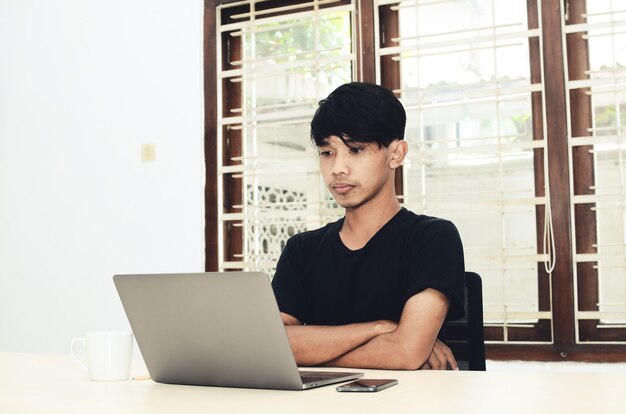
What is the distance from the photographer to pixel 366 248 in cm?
181

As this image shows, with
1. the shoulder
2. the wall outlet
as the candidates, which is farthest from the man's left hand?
the wall outlet

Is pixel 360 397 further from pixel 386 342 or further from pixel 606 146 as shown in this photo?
pixel 606 146

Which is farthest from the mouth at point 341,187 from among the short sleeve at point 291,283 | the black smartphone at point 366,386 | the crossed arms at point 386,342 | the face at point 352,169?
the black smartphone at point 366,386

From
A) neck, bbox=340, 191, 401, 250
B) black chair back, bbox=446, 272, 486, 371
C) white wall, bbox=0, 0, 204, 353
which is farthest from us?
white wall, bbox=0, 0, 204, 353

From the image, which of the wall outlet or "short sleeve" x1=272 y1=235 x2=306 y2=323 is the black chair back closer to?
"short sleeve" x1=272 y1=235 x2=306 y2=323

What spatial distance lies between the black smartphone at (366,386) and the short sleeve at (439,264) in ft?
1.78

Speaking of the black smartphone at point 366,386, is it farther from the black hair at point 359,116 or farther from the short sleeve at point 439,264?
the black hair at point 359,116

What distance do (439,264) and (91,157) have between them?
2333 mm

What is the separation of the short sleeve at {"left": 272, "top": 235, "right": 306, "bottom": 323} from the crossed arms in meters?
0.25

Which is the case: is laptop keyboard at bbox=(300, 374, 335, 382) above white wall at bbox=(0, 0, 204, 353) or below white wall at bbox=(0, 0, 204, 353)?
below

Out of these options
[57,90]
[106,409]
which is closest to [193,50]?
[57,90]

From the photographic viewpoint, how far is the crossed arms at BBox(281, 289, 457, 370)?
4.83ft

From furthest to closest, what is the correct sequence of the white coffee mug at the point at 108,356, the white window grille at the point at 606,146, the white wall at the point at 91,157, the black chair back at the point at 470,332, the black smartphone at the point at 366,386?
the white wall at the point at 91,157 < the white window grille at the point at 606,146 < the black chair back at the point at 470,332 < the white coffee mug at the point at 108,356 < the black smartphone at the point at 366,386

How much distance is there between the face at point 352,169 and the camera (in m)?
1.79
